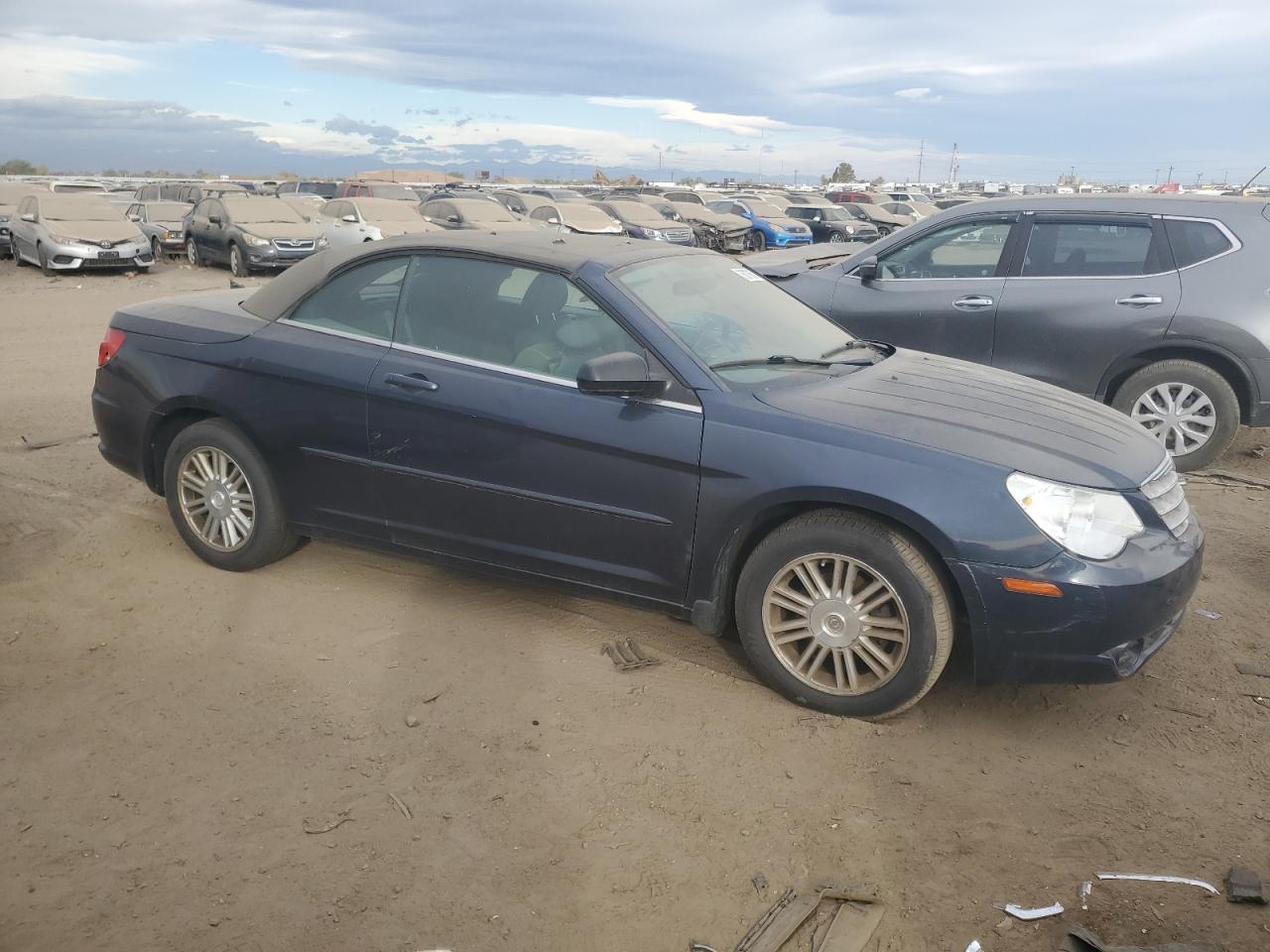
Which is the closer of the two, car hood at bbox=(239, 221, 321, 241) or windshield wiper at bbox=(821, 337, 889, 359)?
windshield wiper at bbox=(821, 337, 889, 359)

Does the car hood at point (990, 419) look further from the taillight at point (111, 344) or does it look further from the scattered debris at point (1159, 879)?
the taillight at point (111, 344)

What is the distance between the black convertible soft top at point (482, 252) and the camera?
4.38 metres

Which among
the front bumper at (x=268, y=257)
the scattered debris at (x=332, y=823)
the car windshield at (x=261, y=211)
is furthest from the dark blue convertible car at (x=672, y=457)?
the car windshield at (x=261, y=211)

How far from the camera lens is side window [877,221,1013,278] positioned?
742 cm

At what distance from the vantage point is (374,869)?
9.61ft

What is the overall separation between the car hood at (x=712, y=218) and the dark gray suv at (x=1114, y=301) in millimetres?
19173

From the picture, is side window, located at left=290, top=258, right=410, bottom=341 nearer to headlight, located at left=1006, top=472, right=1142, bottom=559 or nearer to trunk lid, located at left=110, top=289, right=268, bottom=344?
trunk lid, located at left=110, top=289, right=268, bottom=344

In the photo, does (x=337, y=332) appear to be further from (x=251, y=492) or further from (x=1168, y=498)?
(x=1168, y=498)

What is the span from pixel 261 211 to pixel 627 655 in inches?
721

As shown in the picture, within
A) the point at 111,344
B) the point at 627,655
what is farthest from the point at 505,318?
the point at 111,344

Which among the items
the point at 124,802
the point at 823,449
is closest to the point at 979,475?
the point at 823,449

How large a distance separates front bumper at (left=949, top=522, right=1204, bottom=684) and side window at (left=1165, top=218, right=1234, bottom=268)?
416 centimetres

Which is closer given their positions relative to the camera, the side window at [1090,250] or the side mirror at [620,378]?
the side mirror at [620,378]

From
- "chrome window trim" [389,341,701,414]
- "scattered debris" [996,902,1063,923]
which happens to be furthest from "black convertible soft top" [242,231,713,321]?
"scattered debris" [996,902,1063,923]
